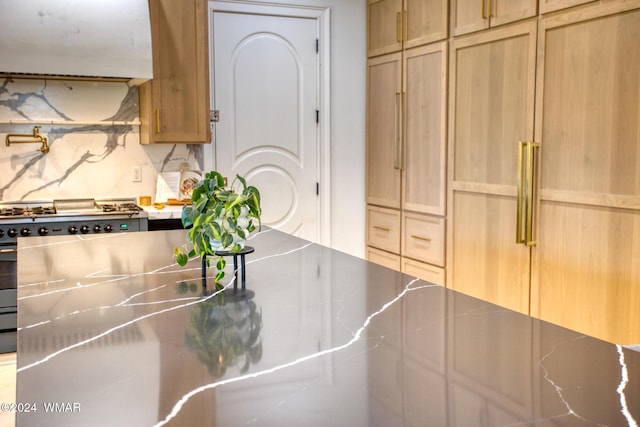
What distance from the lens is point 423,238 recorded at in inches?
170

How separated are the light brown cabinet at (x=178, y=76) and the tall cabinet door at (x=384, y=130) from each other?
1.28m

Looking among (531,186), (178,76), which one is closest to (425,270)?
(531,186)

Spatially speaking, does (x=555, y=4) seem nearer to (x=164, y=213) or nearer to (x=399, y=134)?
(x=399, y=134)

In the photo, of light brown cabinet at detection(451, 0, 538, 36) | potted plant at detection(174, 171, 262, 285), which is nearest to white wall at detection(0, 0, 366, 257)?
light brown cabinet at detection(451, 0, 538, 36)

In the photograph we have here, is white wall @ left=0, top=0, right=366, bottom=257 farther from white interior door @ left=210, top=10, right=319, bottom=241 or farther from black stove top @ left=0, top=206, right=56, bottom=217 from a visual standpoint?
black stove top @ left=0, top=206, right=56, bottom=217

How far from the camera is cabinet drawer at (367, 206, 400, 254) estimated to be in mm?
4660

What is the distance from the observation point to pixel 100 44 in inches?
149

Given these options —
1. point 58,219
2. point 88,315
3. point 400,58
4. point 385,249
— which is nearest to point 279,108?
point 400,58

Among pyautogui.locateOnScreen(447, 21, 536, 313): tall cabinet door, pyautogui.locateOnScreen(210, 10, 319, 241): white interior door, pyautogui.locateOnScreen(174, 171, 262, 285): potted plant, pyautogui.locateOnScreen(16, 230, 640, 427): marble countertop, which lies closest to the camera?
pyautogui.locateOnScreen(16, 230, 640, 427): marble countertop

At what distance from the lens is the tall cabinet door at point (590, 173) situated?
280 centimetres

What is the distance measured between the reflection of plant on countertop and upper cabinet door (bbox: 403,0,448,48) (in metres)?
2.85

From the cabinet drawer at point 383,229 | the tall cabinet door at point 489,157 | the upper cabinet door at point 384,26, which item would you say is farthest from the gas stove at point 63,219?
the upper cabinet door at point 384,26

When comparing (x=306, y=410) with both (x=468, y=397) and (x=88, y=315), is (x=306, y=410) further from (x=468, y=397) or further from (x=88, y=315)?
(x=88, y=315)

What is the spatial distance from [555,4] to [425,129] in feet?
4.22
